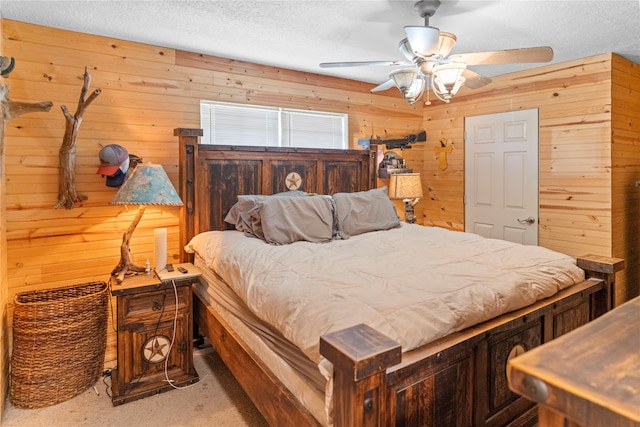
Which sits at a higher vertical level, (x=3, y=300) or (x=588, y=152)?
(x=588, y=152)

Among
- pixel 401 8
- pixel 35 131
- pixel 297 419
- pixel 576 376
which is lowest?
pixel 297 419

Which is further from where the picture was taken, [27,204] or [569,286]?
[27,204]

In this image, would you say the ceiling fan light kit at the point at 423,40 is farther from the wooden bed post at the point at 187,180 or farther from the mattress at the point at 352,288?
the wooden bed post at the point at 187,180

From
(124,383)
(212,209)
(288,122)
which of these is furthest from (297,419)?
(288,122)

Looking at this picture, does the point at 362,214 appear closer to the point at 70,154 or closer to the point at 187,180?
the point at 187,180

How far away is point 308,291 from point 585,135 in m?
3.15

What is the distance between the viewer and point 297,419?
55.5 inches

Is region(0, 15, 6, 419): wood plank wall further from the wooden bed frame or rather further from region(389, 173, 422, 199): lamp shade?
region(389, 173, 422, 199): lamp shade

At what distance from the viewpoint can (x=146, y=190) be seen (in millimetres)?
2461

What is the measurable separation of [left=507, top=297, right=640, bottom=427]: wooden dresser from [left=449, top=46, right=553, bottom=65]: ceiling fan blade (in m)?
1.59

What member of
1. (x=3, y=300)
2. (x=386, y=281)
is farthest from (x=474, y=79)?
(x=3, y=300)

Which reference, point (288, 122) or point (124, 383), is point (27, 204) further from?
point (288, 122)

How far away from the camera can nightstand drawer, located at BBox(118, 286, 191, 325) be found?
231 centimetres

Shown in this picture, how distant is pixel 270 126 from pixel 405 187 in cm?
153
